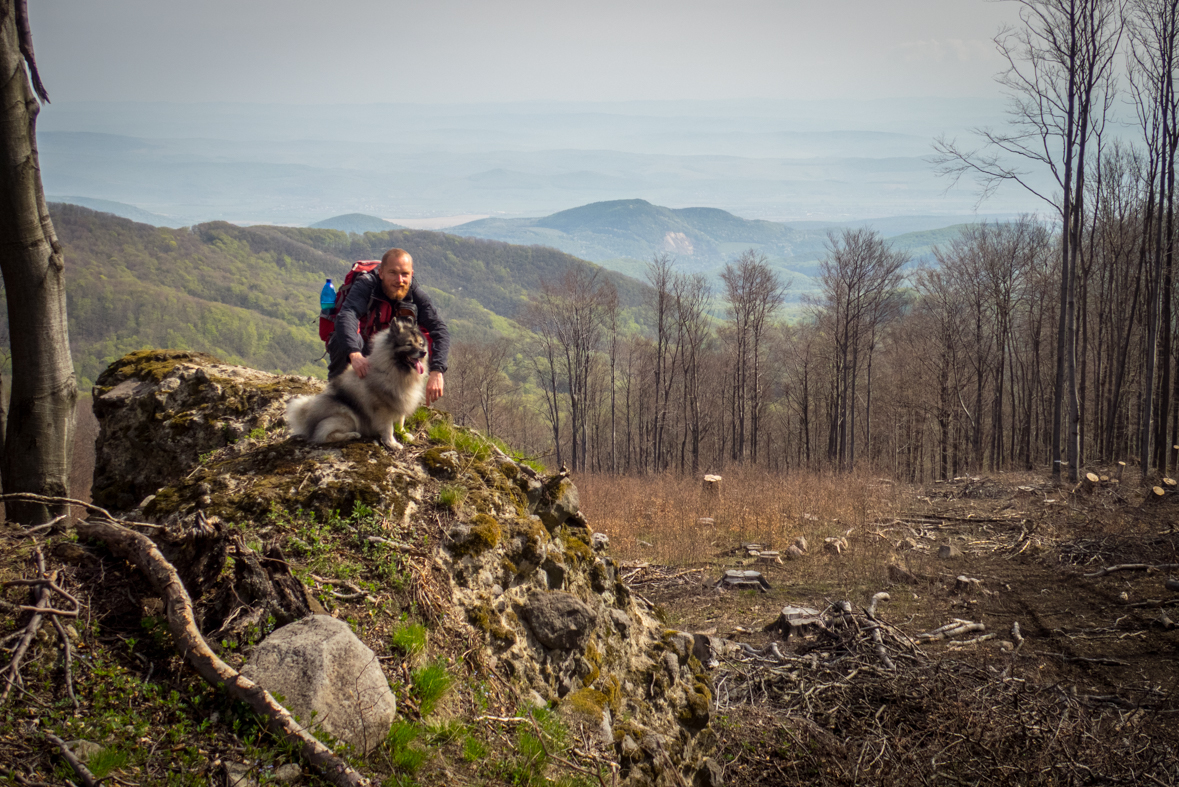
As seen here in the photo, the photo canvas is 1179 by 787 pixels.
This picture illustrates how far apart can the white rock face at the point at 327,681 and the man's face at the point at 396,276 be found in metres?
3.16

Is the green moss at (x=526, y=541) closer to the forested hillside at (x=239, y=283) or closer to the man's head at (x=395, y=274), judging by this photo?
the man's head at (x=395, y=274)

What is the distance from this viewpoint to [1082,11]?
16.0 m

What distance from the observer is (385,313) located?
544 centimetres

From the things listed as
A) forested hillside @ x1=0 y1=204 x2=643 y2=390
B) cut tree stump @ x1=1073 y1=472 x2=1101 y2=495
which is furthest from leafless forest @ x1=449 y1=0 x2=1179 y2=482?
forested hillside @ x1=0 y1=204 x2=643 y2=390

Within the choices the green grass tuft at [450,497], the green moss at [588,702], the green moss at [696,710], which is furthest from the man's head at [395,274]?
the green moss at [696,710]

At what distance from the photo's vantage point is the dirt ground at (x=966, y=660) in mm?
4957

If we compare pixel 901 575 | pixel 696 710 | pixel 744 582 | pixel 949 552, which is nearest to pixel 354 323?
pixel 696 710

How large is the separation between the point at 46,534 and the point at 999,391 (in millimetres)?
39852

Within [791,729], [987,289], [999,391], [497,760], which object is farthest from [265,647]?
[999,391]

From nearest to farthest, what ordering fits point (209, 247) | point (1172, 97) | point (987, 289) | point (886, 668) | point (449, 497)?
point (449, 497), point (886, 668), point (1172, 97), point (987, 289), point (209, 247)

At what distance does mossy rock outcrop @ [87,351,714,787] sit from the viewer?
4.04 metres

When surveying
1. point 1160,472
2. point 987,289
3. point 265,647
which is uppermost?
point 987,289

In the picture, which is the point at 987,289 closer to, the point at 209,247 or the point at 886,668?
the point at 886,668

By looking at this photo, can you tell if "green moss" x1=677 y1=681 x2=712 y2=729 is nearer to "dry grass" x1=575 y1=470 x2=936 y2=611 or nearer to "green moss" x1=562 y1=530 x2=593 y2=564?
"green moss" x1=562 y1=530 x2=593 y2=564
